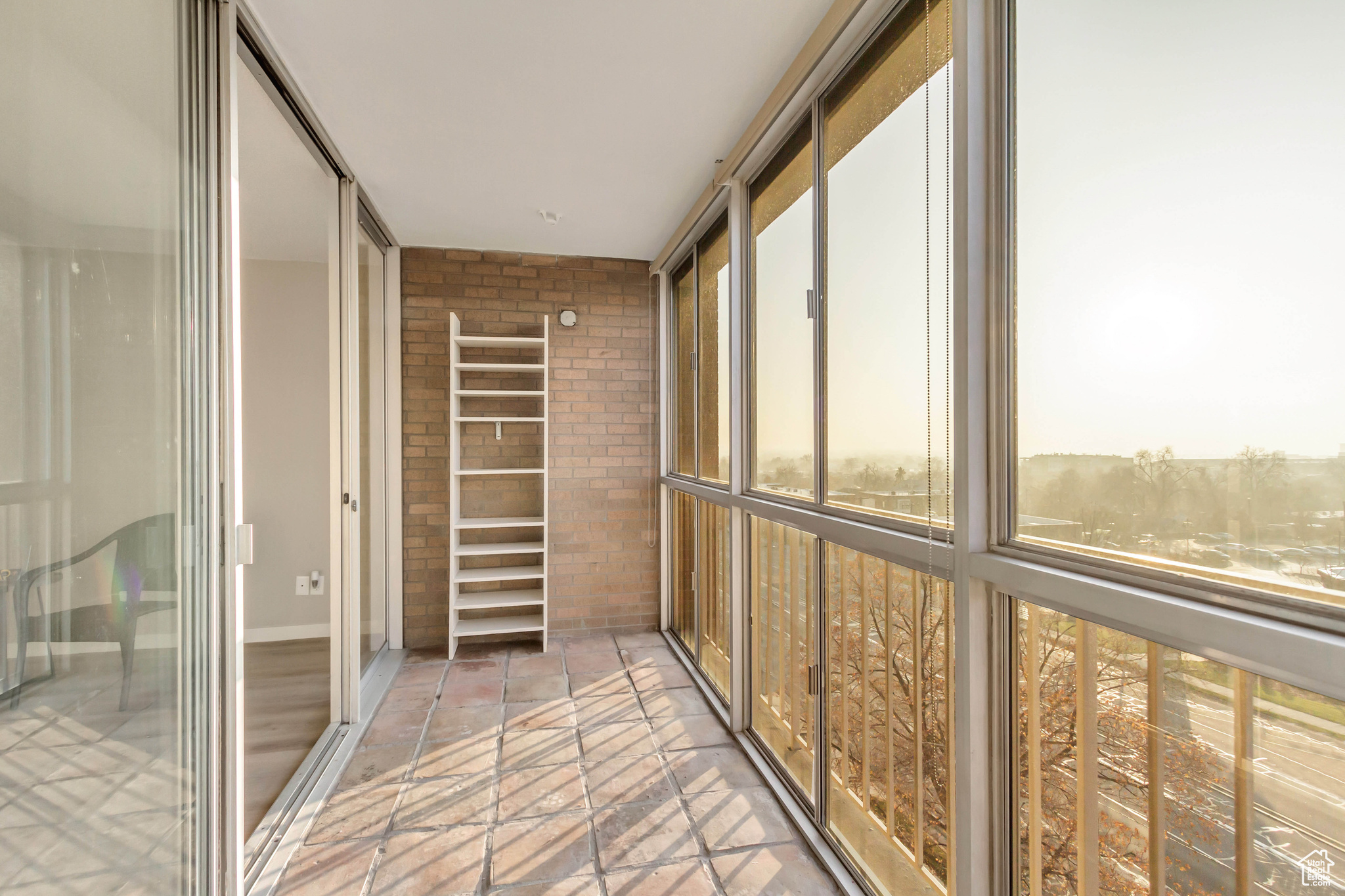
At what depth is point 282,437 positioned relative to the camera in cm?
200

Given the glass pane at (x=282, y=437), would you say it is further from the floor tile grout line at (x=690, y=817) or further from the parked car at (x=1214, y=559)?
the parked car at (x=1214, y=559)

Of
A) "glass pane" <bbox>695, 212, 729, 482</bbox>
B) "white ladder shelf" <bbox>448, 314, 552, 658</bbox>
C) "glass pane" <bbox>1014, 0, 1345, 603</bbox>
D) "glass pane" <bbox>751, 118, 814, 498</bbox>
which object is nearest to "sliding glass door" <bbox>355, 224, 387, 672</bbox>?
"white ladder shelf" <bbox>448, 314, 552, 658</bbox>

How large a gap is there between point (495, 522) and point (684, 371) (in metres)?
1.53

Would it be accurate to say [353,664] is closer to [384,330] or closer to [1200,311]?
[384,330]

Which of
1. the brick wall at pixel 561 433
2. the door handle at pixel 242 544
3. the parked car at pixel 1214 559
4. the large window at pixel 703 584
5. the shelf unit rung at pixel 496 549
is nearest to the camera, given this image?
the parked car at pixel 1214 559

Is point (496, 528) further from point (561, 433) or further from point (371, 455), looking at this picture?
point (371, 455)

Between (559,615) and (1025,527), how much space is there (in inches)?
135

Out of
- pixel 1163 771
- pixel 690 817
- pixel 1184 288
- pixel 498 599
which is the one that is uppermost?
pixel 1184 288

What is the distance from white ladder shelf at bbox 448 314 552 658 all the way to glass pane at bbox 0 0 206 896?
2268 millimetres

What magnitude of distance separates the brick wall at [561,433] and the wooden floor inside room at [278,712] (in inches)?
58.3

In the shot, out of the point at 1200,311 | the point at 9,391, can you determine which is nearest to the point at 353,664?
the point at 9,391

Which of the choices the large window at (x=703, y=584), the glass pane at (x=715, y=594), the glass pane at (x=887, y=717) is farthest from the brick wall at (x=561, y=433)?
the glass pane at (x=887, y=717)

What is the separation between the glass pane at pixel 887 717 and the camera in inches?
59.9

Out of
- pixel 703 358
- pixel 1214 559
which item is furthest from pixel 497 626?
pixel 1214 559
